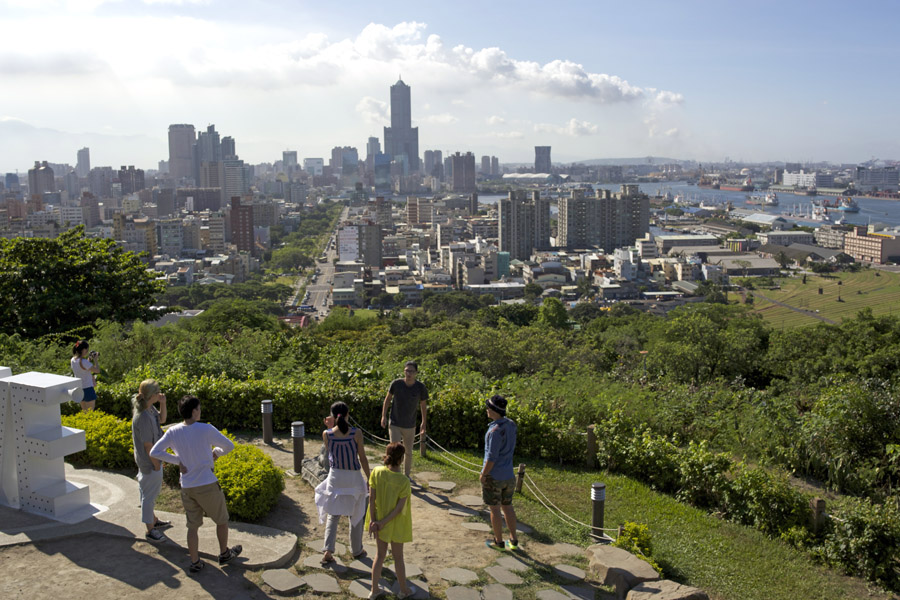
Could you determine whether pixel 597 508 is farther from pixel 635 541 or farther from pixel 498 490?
pixel 498 490

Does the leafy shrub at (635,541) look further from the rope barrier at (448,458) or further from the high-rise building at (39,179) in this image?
the high-rise building at (39,179)

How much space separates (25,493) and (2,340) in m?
5.25

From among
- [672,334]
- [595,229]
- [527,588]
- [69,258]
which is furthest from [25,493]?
[595,229]

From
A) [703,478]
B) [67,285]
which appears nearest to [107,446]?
[703,478]

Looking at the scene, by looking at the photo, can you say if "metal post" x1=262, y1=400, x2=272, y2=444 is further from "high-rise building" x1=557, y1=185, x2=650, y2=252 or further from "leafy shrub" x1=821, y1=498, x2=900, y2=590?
"high-rise building" x1=557, y1=185, x2=650, y2=252

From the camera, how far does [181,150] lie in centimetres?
18512

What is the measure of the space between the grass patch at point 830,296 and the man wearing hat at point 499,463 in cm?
4289

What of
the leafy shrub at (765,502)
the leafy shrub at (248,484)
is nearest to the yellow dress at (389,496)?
the leafy shrub at (248,484)

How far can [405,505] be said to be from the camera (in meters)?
3.85

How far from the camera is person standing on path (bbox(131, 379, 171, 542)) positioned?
13.6 feet

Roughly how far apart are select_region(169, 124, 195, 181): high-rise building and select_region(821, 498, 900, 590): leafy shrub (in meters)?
190

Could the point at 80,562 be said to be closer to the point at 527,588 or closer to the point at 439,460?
the point at 527,588

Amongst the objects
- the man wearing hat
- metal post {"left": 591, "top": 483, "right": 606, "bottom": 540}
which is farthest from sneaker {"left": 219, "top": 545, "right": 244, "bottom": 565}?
metal post {"left": 591, "top": 483, "right": 606, "bottom": 540}

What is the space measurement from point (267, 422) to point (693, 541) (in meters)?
3.61
